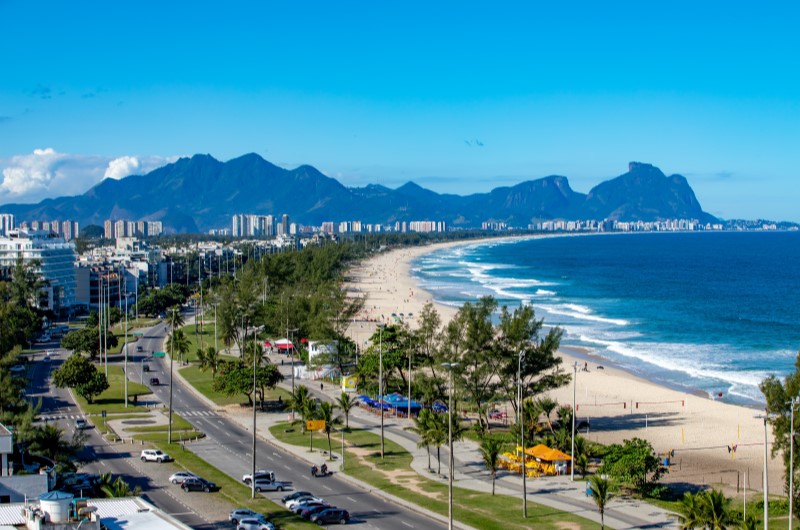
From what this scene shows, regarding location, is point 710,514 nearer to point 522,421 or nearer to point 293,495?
point 522,421

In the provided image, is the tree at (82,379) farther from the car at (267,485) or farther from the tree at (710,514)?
the tree at (710,514)

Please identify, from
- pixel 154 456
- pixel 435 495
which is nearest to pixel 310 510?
pixel 435 495

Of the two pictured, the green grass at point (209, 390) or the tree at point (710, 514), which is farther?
the green grass at point (209, 390)

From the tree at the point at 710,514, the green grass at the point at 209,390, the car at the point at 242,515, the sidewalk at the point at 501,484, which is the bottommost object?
the sidewalk at the point at 501,484

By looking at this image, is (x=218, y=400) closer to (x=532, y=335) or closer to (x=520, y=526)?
(x=532, y=335)

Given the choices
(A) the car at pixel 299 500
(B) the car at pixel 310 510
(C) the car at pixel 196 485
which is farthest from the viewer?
(C) the car at pixel 196 485

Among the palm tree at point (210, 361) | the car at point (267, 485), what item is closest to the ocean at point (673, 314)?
the palm tree at point (210, 361)

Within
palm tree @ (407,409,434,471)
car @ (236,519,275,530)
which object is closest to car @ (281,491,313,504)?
car @ (236,519,275,530)

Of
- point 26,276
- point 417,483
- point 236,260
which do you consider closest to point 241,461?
point 417,483
